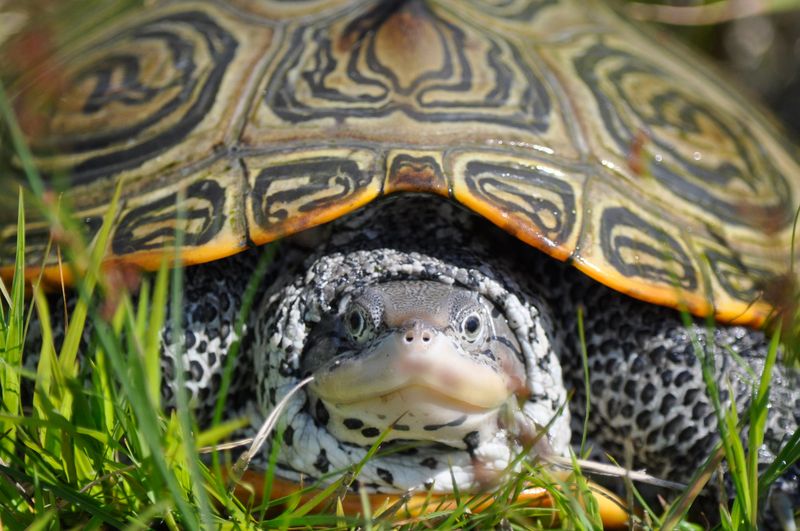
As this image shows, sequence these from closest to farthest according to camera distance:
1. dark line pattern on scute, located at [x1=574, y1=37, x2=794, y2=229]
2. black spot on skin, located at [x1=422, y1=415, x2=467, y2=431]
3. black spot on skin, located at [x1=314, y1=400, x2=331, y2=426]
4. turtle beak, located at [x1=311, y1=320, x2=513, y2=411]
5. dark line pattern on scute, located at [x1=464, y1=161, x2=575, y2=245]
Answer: turtle beak, located at [x1=311, y1=320, x2=513, y2=411] < black spot on skin, located at [x1=422, y1=415, x2=467, y2=431] < black spot on skin, located at [x1=314, y1=400, x2=331, y2=426] < dark line pattern on scute, located at [x1=464, y1=161, x2=575, y2=245] < dark line pattern on scute, located at [x1=574, y1=37, x2=794, y2=229]

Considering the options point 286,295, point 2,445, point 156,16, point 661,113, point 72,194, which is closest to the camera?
point 2,445

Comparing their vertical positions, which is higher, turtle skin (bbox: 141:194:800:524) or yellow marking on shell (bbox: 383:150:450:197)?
yellow marking on shell (bbox: 383:150:450:197)

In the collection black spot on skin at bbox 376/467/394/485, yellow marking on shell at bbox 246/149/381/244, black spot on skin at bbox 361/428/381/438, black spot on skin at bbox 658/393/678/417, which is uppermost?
yellow marking on shell at bbox 246/149/381/244

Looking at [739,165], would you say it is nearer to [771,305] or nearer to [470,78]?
[771,305]

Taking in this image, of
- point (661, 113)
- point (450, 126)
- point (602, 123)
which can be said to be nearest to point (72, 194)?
point (450, 126)

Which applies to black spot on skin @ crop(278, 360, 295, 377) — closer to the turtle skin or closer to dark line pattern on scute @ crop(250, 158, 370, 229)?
the turtle skin

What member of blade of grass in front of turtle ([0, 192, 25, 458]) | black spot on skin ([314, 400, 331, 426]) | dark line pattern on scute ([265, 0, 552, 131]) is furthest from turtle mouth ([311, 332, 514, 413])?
dark line pattern on scute ([265, 0, 552, 131])

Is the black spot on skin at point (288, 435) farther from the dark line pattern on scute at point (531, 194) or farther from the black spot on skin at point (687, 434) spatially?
the black spot on skin at point (687, 434)
